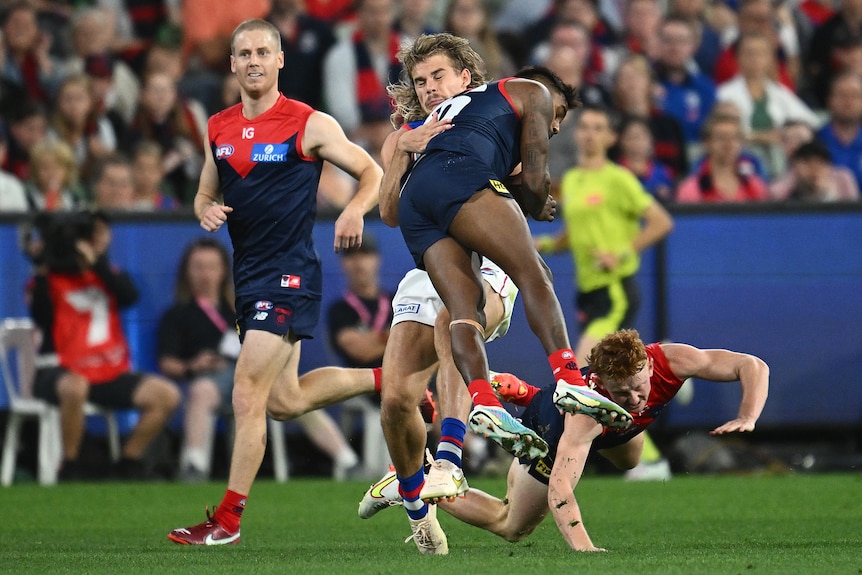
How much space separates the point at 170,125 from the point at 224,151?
6.04 meters

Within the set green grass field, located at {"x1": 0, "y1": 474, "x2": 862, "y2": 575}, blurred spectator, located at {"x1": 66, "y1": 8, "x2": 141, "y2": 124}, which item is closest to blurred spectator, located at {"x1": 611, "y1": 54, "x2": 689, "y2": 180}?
green grass field, located at {"x1": 0, "y1": 474, "x2": 862, "y2": 575}

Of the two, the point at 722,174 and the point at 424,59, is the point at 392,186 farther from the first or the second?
the point at 722,174

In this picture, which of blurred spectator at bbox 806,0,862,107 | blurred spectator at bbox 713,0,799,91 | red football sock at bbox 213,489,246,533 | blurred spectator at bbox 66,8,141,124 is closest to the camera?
red football sock at bbox 213,489,246,533

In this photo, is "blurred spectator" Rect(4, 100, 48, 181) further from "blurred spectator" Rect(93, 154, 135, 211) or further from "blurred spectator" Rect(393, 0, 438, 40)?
"blurred spectator" Rect(393, 0, 438, 40)

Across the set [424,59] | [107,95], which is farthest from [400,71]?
[424,59]

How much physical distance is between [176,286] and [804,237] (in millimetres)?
5170

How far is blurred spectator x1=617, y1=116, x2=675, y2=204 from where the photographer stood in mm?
13273

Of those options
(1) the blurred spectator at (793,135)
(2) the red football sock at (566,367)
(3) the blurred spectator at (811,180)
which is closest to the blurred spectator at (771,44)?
(1) the blurred spectator at (793,135)

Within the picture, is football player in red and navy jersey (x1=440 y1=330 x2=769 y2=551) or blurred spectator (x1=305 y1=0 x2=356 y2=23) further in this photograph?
blurred spectator (x1=305 y1=0 x2=356 y2=23)

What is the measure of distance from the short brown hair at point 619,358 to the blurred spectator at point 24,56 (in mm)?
8944

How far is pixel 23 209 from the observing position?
12508 mm

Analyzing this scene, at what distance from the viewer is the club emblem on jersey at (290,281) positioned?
7.92 m

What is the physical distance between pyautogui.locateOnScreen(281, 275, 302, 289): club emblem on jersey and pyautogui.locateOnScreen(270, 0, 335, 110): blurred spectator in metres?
6.40

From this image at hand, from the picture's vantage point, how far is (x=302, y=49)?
14266 millimetres
